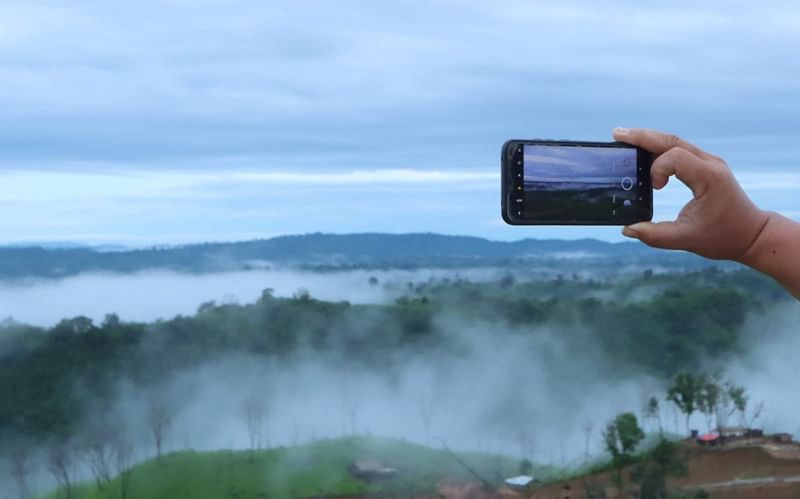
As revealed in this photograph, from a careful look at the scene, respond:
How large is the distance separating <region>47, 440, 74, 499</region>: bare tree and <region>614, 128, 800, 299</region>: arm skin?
701 centimetres

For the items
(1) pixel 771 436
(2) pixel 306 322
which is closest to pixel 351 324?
(2) pixel 306 322

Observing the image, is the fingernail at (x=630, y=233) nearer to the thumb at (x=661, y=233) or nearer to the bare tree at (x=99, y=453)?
the thumb at (x=661, y=233)

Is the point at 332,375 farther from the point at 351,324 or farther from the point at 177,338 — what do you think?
the point at 177,338

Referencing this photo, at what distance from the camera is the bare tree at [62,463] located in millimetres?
7574

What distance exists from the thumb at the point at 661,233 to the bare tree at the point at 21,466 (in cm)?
711

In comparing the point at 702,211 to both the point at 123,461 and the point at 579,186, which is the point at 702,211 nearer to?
the point at 579,186

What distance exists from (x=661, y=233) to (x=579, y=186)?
0.70 feet

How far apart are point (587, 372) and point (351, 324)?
2.30 m

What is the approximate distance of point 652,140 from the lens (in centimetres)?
143

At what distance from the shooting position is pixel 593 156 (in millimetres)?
1570

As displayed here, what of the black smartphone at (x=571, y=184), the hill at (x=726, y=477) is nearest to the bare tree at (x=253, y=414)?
the hill at (x=726, y=477)

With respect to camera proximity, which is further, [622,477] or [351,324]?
[351,324]

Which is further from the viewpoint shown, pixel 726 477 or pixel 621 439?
pixel 621 439

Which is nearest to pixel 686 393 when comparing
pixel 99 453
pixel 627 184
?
pixel 99 453
